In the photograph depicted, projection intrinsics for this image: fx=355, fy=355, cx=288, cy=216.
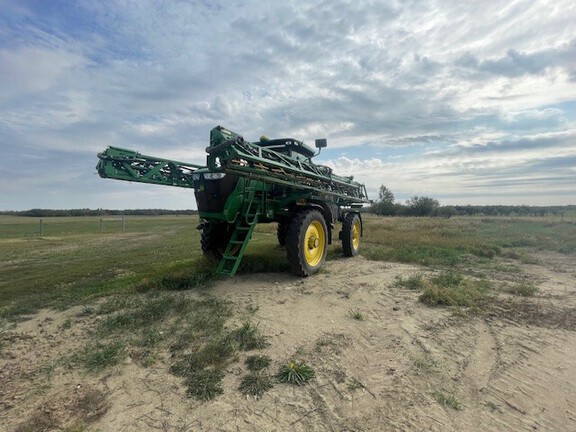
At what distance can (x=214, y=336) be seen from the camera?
169 inches

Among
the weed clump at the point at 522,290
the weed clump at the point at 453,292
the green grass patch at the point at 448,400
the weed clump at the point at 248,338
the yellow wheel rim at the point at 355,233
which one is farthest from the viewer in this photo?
the yellow wheel rim at the point at 355,233

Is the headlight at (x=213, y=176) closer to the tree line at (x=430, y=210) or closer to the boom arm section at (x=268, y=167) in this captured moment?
the boom arm section at (x=268, y=167)

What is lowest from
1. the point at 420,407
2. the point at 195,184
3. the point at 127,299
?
the point at 420,407

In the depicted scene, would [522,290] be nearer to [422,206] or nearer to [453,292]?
[453,292]

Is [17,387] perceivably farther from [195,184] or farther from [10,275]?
[10,275]

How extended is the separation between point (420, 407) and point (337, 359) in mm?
993

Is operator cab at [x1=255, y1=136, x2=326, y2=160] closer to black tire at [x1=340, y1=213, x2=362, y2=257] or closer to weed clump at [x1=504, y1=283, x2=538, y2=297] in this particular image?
black tire at [x1=340, y1=213, x2=362, y2=257]

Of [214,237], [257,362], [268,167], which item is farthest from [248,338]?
[214,237]

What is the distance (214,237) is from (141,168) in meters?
2.41

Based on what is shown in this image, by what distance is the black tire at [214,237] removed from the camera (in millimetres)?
8430

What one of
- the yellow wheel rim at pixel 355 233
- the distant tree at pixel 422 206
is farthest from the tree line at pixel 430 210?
the yellow wheel rim at pixel 355 233

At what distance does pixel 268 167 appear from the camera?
21.6 feet

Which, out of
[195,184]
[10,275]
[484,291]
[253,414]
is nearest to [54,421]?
[253,414]

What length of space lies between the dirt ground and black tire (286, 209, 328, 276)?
1611 millimetres
